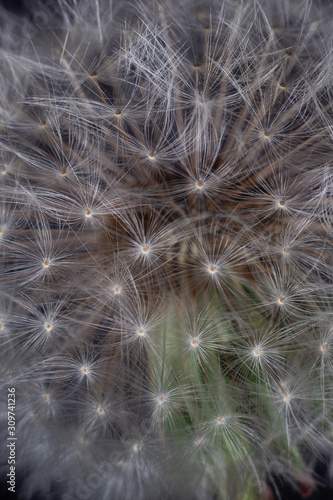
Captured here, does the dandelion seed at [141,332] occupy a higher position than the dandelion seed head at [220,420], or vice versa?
the dandelion seed at [141,332]

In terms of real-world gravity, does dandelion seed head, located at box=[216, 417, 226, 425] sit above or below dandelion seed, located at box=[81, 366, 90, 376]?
below

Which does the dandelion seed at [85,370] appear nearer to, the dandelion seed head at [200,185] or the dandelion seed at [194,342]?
the dandelion seed at [194,342]

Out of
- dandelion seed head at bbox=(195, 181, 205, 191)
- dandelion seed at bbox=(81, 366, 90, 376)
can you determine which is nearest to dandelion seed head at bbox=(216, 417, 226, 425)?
dandelion seed at bbox=(81, 366, 90, 376)

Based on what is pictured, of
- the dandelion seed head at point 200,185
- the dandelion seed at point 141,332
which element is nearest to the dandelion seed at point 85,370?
the dandelion seed at point 141,332

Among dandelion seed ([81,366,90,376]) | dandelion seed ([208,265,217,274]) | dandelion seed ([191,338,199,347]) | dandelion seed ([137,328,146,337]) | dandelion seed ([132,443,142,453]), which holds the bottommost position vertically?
dandelion seed ([132,443,142,453])

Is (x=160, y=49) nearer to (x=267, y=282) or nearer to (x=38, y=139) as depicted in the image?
(x=38, y=139)

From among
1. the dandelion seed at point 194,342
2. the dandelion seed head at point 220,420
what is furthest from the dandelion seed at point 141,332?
the dandelion seed head at point 220,420

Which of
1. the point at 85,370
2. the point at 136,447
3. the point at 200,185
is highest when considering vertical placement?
the point at 200,185

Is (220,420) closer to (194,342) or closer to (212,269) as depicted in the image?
(194,342)

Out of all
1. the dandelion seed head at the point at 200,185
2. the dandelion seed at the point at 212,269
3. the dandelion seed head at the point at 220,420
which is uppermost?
the dandelion seed head at the point at 200,185

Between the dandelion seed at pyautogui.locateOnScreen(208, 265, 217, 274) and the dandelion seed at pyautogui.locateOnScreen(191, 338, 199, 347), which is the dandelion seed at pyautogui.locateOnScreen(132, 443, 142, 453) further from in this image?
the dandelion seed at pyautogui.locateOnScreen(208, 265, 217, 274)

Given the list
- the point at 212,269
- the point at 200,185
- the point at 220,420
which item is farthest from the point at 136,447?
the point at 200,185
